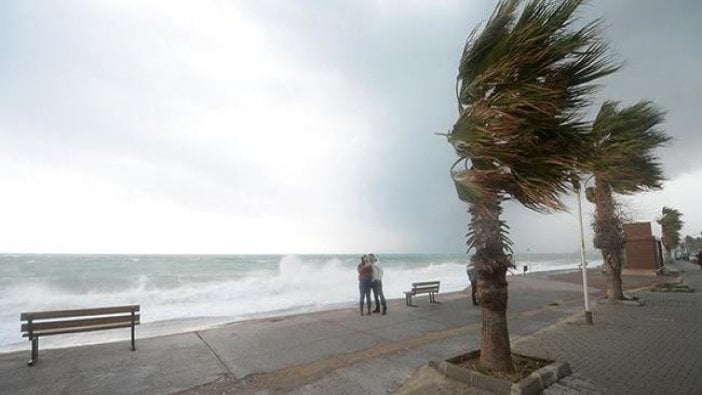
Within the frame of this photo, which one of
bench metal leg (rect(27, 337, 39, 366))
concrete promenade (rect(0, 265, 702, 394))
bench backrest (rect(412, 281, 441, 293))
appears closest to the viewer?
concrete promenade (rect(0, 265, 702, 394))

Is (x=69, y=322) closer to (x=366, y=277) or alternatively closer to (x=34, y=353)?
(x=34, y=353)

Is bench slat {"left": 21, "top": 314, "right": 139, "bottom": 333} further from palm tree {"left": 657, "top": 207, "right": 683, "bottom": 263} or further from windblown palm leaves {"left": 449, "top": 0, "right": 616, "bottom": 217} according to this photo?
palm tree {"left": 657, "top": 207, "right": 683, "bottom": 263}

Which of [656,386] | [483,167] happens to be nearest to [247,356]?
[483,167]

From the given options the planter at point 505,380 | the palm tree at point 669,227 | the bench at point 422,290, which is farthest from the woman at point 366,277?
the palm tree at point 669,227

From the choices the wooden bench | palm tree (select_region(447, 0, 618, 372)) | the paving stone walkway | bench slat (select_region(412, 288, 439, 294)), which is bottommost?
the paving stone walkway

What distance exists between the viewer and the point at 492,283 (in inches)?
207

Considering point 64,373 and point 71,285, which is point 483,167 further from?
point 71,285

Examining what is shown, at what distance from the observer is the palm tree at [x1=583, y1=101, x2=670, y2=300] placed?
1102 cm

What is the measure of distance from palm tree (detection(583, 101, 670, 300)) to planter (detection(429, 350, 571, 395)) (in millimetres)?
7710

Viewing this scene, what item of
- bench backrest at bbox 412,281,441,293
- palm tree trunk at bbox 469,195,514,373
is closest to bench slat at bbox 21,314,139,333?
palm tree trunk at bbox 469,195,514,373

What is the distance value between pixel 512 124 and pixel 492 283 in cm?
226

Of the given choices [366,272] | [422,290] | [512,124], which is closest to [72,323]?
[366,272]

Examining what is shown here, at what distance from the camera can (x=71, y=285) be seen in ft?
103

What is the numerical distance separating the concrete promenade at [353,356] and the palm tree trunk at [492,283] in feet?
2.24
